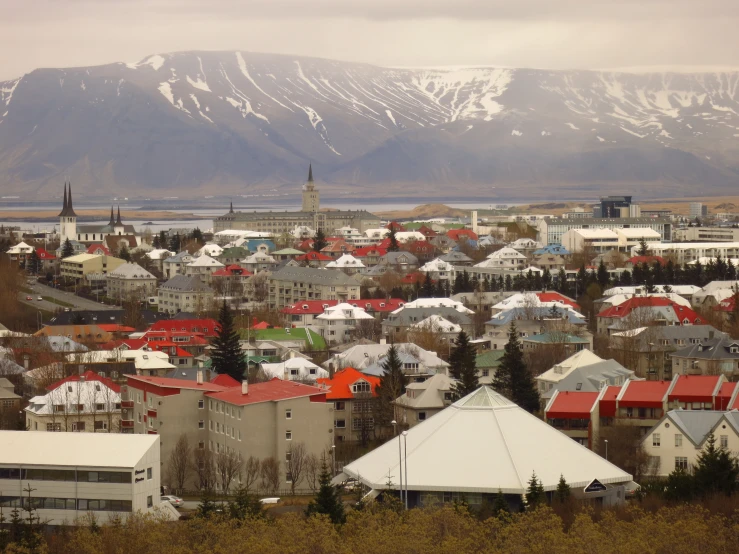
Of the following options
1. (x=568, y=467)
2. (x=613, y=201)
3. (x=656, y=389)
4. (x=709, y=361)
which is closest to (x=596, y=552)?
(x=568, y=467)

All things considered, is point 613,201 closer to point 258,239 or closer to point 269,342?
point 258,239

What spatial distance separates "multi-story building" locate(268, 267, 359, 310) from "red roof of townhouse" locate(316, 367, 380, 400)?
36543 millimetres

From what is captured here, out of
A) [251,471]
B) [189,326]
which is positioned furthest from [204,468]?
[189,326]

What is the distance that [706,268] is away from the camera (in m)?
91.6

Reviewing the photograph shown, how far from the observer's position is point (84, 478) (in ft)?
104

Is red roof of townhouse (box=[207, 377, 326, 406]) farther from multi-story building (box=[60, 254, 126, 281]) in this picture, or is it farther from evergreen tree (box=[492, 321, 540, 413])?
multi-story building (box=[60, 254, 126, 281])

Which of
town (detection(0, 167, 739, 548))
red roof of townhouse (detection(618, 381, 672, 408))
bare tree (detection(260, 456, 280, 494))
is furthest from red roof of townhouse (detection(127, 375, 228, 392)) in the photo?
red roof of townhouse (detection(618, 381, 672, 408))

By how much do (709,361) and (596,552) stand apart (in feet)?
85.4

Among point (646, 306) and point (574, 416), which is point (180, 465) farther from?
point (646, 306)

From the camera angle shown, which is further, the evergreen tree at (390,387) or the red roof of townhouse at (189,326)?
the red roof of townhouse at (189,326)

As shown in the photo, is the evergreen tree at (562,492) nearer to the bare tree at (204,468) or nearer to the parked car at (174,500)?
the parked car at (174,500)

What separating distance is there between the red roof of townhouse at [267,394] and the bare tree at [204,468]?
1356 millimetres

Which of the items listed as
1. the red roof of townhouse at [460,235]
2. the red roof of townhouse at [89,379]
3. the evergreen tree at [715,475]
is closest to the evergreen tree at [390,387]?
the red roof of townhouse at [89,379]

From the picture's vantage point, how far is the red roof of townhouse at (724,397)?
1634 inches
